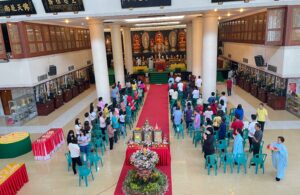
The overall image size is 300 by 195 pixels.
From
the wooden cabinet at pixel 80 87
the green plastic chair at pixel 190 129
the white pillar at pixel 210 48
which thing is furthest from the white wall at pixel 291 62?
the wooden cabinet at pixel 80 87

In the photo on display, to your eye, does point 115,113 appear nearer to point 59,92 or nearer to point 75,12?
point 75,12

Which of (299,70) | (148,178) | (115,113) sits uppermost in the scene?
(299,70)

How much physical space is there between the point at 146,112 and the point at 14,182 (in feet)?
27.8

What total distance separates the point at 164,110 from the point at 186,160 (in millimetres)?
6251

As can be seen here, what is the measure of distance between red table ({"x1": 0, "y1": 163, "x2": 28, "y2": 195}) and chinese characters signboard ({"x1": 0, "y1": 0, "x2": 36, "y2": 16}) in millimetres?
7713

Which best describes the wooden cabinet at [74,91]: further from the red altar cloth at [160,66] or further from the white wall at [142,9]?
the red altar cloth at [160,66]

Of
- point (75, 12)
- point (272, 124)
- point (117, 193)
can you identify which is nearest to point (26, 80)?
point (75, 12)

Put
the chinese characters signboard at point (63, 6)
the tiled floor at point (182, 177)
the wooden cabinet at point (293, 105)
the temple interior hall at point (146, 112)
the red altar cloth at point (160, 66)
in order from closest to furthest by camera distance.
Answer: the tiled floor at point (182, 177)
the temple interior hall at point (146, 112)
the chinese characters signboard at point (63, 6)
the wooden cabinet at point (293, 105)
the red altar cloth at point (160, 66)

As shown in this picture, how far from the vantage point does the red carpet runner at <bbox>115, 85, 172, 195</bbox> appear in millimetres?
8584

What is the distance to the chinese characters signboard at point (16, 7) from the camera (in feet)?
39.2

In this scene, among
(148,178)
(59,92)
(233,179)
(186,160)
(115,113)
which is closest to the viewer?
(148,178)

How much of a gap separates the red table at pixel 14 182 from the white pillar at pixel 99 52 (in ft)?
27.5

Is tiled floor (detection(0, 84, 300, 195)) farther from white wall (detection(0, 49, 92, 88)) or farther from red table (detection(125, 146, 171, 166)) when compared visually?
white wall (detection(0, 49, 92, 88))

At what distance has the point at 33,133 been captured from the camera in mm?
13125
